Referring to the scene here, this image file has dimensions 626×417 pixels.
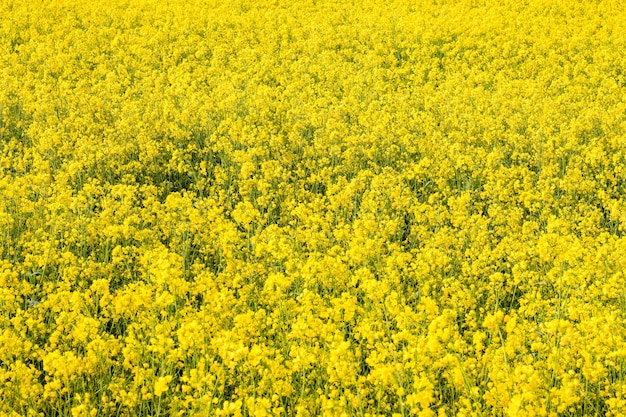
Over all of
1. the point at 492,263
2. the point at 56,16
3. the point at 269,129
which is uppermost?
the point at 56,16

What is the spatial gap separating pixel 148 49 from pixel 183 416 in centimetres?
901

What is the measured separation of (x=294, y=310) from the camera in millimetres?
4172

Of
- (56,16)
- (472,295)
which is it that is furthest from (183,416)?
(56,16)

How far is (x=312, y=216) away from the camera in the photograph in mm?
5352

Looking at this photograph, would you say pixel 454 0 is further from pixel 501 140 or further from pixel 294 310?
pixel 294 310

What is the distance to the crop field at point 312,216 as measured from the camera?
136 inches

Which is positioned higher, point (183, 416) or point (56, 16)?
point (56, 16)

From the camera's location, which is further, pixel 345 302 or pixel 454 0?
pixel 454 0

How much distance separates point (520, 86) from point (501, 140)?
2.25m

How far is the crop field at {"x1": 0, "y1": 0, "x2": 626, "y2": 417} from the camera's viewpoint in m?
3.46

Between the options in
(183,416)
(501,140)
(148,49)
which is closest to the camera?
(183,416)

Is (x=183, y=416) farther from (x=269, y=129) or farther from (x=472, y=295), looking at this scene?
(x=269, y=129)

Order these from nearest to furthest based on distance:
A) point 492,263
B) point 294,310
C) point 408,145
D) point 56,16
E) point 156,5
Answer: point 294,310, point 492,263, point 408,145, point 56,16, point 156,5

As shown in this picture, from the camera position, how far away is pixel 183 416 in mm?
3582
